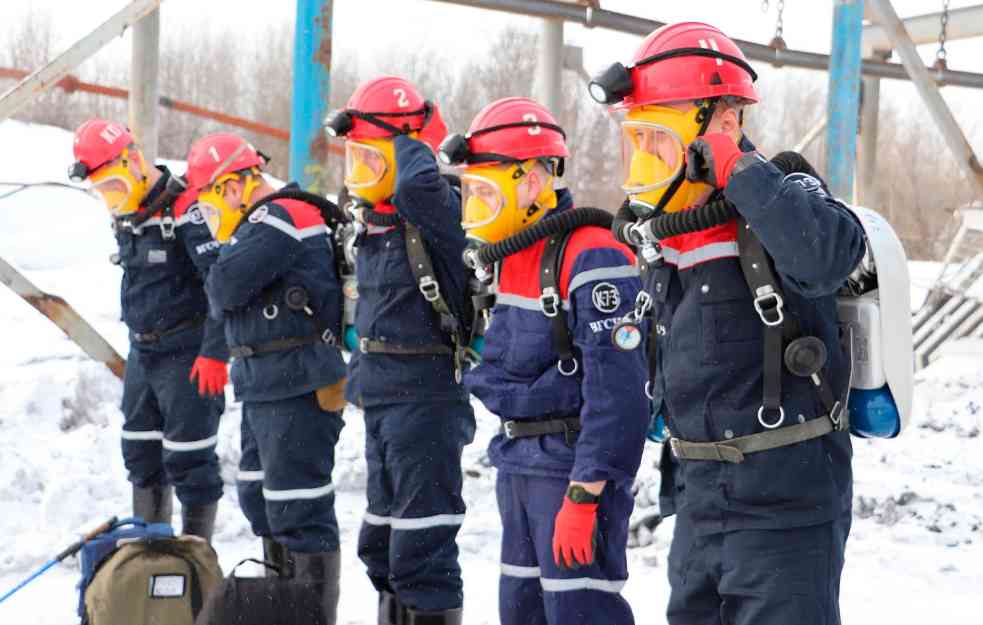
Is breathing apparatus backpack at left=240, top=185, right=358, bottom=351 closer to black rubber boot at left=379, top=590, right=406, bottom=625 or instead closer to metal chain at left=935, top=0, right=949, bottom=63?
black rubber boot at left=379, top=590, right=406, bottom=625

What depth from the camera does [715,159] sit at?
8.93 feet

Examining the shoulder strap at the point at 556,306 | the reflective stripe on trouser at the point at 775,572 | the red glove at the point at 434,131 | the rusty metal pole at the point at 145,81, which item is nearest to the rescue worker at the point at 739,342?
the reflective stripe on trouser at the point at 775,572

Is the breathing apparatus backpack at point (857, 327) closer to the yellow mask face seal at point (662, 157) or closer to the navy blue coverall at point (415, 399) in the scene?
the yellow mask face seal at point (662, 157)

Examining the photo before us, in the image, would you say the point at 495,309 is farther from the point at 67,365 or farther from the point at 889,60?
the point at 889,60

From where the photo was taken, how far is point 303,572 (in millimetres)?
4965

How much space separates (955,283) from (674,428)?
927 cm

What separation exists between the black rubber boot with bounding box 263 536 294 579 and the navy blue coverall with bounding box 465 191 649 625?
1.61 m

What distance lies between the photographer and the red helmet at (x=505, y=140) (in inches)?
155

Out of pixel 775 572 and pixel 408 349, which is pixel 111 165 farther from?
pixel 775 572

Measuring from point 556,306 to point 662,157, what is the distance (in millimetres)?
797

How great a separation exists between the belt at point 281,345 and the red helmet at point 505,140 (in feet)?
4.65

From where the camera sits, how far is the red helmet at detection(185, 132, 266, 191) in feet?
18.0

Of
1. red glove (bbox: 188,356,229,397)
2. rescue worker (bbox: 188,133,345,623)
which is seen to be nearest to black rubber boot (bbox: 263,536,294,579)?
rescue worker (bbox: 188,133,345,623)

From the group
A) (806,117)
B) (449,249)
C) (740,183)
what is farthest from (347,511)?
(806,117)
